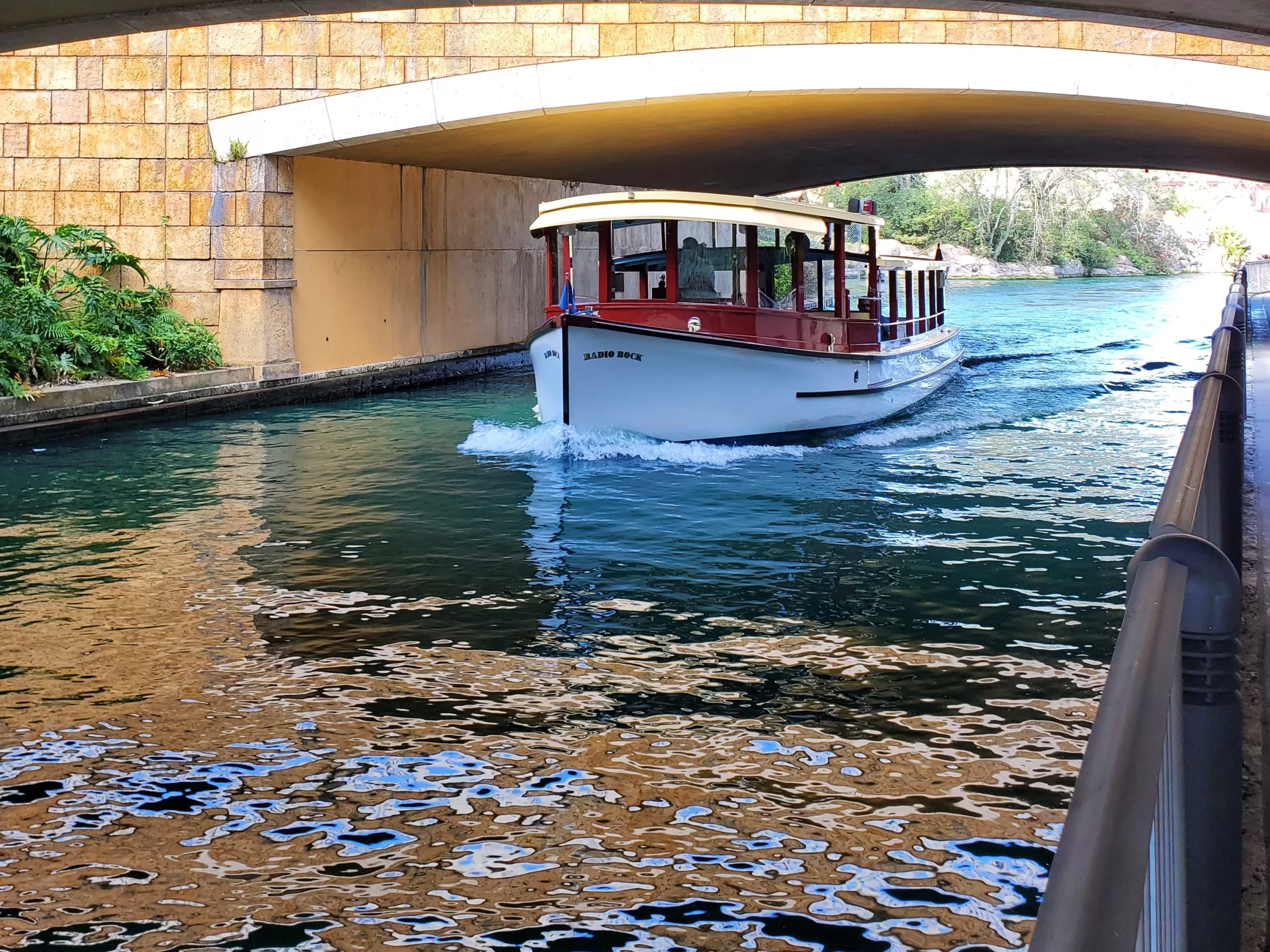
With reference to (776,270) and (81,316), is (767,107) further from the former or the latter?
(81,316)

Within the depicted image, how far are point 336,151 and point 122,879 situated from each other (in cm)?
1564

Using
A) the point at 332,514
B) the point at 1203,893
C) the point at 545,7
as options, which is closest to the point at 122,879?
the point at 1203,893

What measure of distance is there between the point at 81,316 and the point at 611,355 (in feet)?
23.6

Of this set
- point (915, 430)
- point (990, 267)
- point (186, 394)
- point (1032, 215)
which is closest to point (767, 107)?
point (915, 430)

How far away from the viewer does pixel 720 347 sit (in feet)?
47.3

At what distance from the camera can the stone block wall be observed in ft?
54.6

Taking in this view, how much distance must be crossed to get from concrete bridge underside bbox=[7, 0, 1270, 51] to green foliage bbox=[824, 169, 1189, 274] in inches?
2383

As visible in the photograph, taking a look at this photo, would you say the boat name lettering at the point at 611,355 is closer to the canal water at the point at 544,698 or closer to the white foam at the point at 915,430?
the canal water at the point at 544,698

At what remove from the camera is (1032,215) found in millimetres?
74062

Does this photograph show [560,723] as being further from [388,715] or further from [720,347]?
[720,347]

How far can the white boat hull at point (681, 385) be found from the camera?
14.1 m

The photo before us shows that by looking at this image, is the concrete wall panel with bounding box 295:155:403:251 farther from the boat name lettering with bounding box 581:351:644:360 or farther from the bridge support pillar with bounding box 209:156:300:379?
the boat name lettering with bounding box 581:351:644:360

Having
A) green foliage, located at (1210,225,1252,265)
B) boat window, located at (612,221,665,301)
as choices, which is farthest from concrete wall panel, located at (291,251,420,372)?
green foliage, located at (1210,225,1252,265)

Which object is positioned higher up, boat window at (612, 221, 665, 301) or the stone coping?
boat window at (612, 221, 665, 301)
